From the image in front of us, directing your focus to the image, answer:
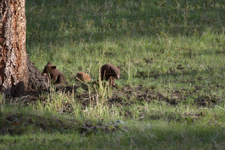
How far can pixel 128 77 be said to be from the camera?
8750 mm

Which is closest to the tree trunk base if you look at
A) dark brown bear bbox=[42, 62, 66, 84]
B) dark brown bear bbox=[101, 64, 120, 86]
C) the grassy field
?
dark brown bear bbox=[42, 62, 66, 84]

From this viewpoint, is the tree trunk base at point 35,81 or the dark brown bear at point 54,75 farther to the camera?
the dark brown bear at point 54,75

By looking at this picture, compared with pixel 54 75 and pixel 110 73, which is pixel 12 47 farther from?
pixel 110 73

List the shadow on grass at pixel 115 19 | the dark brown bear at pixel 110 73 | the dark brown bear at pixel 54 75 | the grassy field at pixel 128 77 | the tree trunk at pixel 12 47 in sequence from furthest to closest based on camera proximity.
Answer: the shadow on grass at pixel 115 19
the dark brown bear at pixel 54 75
the dark brown bear at pixel 110 73
the tree trunk at pixel 12 47
the grassy field at pixel 128 77

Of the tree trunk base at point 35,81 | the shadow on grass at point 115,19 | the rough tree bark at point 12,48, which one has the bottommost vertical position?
the tree trunk base at point 35,81

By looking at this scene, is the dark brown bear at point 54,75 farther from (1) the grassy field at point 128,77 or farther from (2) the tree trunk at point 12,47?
(2) the tree trunk at point 12,47

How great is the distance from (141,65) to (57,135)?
18.8 ft

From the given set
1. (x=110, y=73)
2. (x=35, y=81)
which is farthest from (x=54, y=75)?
(x=110, y=73)

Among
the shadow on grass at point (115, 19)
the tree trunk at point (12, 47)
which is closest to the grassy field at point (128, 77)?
the shadow on grass at point (115, 19)

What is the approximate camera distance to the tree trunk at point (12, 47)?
23.4 feet

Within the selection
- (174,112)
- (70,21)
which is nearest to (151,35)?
(70,21)

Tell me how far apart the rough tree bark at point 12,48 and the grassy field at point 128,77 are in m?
0.66

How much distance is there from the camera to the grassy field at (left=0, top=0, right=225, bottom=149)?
16.3ft

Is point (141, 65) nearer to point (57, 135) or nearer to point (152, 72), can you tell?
point (152, 72)
